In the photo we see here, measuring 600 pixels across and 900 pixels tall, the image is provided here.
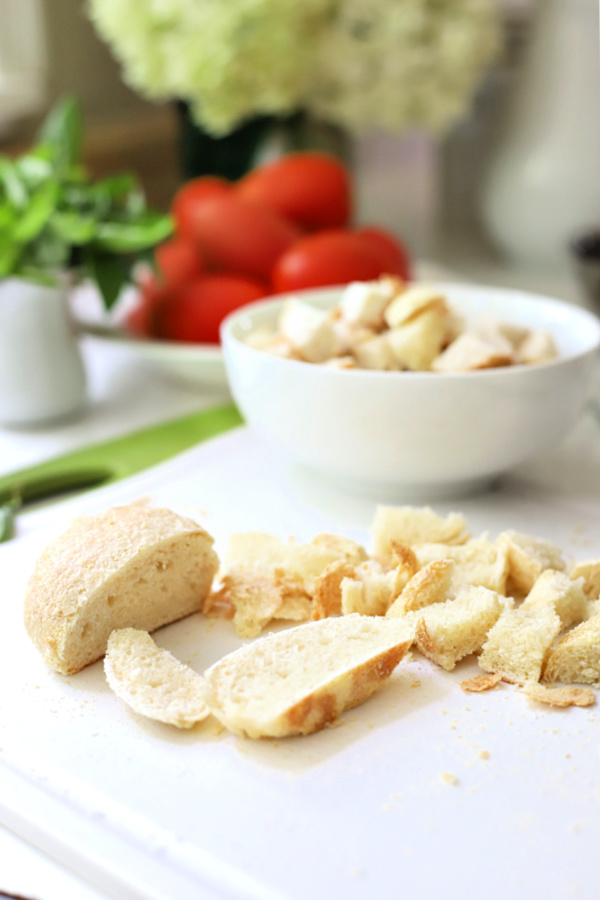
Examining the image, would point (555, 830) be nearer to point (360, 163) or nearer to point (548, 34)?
point (548, 34)

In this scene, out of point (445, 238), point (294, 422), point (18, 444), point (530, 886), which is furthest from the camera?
point (445, 238)

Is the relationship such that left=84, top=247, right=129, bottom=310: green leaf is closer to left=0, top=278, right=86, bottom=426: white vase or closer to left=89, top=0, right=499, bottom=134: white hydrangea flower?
left=0, top=278, right=86, bottom=426: white vase

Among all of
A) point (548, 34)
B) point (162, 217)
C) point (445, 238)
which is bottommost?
point (445, 238)

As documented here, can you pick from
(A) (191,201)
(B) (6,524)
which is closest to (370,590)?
(B) (6,524)

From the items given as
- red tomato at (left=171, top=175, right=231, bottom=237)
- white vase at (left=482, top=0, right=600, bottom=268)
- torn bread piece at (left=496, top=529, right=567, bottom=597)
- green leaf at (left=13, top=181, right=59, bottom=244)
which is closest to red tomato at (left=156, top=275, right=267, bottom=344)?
red tomato at (left=171, top=175, right=231, bottom=237)

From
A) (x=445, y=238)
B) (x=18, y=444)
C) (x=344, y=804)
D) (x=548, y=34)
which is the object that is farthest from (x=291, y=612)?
(x=445, y=238)

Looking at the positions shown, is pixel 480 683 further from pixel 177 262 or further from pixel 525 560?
pixel 177 262
